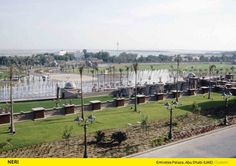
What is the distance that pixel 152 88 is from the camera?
56062 millimetres

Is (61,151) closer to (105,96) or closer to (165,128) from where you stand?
(165,128)

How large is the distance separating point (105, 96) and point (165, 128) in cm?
2319

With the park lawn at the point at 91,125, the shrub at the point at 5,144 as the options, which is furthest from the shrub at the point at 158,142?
the shrub at the point at 5,144

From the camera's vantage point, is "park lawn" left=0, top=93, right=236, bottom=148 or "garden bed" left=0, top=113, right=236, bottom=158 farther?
"park lawn" left=0, top=93, right=236, bottom=148

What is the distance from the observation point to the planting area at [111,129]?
21.7 metres

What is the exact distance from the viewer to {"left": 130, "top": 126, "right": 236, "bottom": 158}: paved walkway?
2030 centimetres

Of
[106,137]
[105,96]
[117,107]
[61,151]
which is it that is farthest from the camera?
[105,96]

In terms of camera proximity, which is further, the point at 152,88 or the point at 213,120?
the point at 152,88

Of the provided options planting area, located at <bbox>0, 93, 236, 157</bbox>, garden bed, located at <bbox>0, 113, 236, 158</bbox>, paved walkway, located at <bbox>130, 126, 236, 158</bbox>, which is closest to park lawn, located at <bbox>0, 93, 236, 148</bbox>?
planting area, located at <bbox>0, 93, 236, 157</bbox>

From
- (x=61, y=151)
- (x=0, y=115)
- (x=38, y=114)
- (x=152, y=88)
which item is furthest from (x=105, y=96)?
(x=61, y=151)

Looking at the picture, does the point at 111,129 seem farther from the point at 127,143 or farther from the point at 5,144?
the point at 5,144

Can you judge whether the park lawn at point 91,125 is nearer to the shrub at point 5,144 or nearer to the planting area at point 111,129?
the planting area at point 111,129

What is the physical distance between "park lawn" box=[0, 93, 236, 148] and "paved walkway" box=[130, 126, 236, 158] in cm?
717

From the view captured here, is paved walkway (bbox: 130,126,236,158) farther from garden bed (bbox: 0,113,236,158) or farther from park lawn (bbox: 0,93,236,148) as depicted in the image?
park lawn (bbox: 0,93,236,148)
